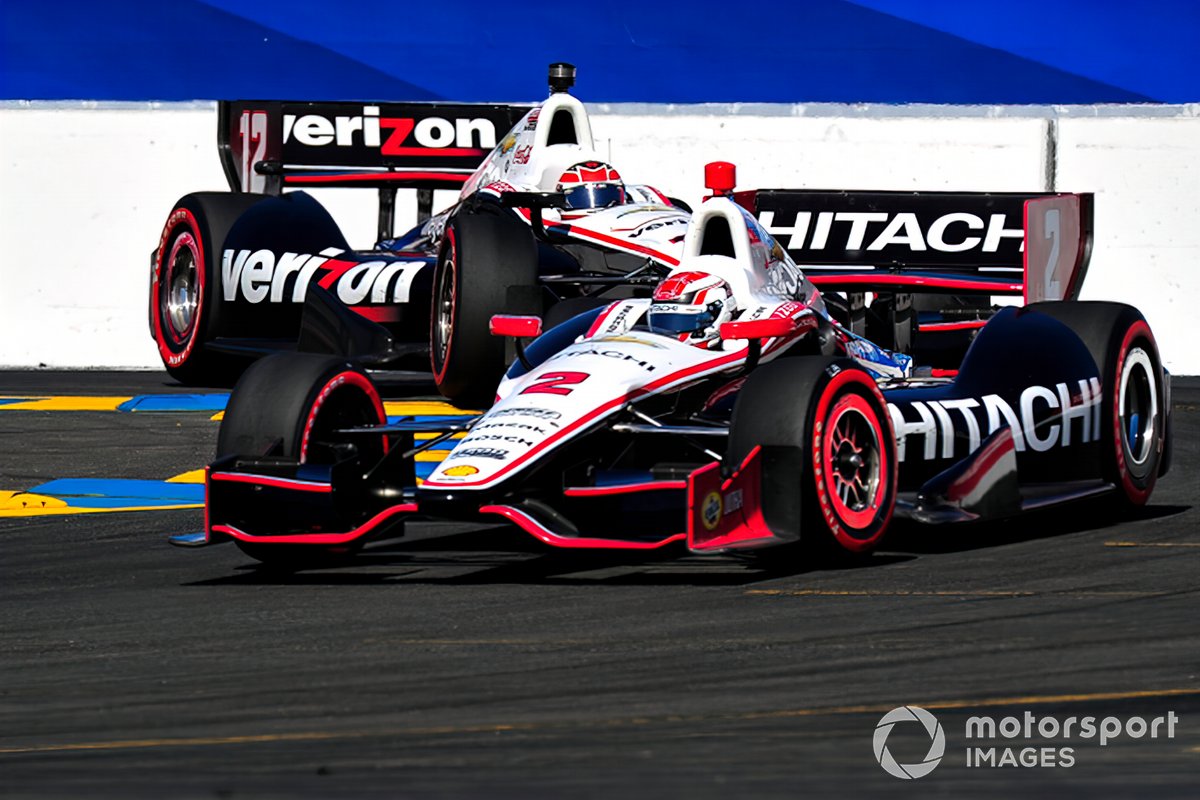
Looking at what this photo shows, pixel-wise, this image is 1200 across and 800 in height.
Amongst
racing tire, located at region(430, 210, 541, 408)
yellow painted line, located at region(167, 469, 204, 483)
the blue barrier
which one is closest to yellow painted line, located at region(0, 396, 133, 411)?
racing tire, located at region(430, 210, 541, 408)

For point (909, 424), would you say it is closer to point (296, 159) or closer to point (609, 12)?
point (296, 159)

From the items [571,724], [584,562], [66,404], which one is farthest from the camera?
[66,404]

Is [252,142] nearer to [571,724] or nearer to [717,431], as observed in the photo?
[717,431]

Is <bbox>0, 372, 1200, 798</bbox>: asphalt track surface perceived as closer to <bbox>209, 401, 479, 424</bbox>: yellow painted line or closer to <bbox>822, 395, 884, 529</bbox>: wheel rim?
<bbox>822, 395, 884, 529</bbox>: wheel rim

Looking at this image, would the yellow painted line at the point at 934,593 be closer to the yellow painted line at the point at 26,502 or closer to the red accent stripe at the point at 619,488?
the red accent stripe at the point at 619,488

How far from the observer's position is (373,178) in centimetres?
1446

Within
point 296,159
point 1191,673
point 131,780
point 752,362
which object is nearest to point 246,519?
point 752,362

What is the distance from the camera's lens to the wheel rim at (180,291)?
1457cm

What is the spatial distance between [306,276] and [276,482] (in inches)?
254

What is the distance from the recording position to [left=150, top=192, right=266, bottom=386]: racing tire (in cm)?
1415

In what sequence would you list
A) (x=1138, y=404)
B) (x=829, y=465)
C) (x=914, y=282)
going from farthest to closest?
(x=914, y=282), (x=1138, y=404), (x=829, y=465)

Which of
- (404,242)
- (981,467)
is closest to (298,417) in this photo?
(981,467)

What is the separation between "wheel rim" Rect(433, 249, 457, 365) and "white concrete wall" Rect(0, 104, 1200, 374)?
4.35m

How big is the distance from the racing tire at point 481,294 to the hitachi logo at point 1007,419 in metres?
3.72
